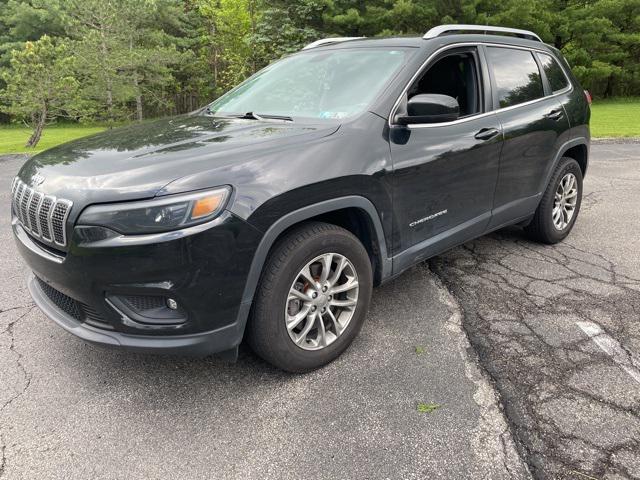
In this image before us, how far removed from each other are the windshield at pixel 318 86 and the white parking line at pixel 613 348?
6.67 feet

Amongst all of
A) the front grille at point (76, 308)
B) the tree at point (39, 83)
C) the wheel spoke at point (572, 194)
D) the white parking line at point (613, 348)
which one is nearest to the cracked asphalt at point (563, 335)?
the white parking line at point (613, 348)

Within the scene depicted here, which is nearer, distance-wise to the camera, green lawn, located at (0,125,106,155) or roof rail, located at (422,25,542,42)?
roof rail, located at (422,25,542,42)

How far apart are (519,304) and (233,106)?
256 cm

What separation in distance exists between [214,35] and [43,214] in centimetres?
3313

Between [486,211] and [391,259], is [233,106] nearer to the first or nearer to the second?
[391,259]

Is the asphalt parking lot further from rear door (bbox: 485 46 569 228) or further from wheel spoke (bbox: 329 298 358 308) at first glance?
rear door (bbox: 485 46 569 228)

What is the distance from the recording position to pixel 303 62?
371cm

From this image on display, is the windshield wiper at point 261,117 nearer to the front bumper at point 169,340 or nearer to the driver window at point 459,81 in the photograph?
the driver window at point 459,81

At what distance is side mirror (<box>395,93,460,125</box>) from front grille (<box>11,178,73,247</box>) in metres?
1.86

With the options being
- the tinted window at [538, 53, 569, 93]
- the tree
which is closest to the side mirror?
the tinted window at [538, 53, 569, 93]

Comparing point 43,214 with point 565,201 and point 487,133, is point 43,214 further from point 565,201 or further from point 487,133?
point 565,201

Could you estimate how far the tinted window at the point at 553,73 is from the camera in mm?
4344

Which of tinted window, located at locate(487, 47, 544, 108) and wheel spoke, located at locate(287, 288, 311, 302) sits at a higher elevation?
tinted window, located at locate(487, 47, 544, 108)

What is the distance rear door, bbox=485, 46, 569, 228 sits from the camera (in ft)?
12.1
